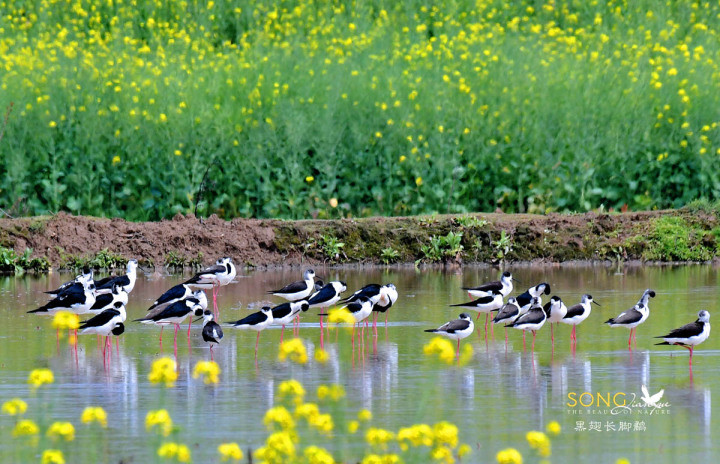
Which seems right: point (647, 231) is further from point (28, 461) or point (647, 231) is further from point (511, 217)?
point (28, 461)

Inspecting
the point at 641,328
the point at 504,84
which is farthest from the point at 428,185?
the point at 641,328

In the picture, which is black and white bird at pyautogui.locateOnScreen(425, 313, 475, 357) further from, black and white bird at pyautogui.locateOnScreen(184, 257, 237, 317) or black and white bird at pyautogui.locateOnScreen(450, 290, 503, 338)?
black and white bird at pyautogui.locateOnScreen(184, 257, 237, 317)

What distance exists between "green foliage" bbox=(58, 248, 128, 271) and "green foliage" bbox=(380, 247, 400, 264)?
4600mm

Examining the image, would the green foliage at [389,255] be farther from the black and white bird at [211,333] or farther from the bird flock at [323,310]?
the black and white bird at [211,333]

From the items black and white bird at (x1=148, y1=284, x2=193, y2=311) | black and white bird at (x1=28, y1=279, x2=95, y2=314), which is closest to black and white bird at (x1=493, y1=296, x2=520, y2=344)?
black and white bird at (x1=148, y1=284, x2=193, y2=311)

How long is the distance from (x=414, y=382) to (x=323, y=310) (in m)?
5.26

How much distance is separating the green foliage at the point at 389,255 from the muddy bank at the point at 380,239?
18mm

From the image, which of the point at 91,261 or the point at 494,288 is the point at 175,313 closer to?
the point at 494,288

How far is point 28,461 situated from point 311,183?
17309mm

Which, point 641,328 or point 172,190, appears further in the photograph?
point 172,190

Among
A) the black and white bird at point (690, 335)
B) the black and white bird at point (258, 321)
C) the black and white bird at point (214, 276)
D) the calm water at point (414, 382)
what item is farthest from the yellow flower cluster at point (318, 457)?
the black and white bird at point (214, 276)

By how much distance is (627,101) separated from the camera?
2770 cm

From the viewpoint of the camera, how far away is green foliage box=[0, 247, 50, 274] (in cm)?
2280

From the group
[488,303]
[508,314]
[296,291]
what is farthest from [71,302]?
[508,314]
